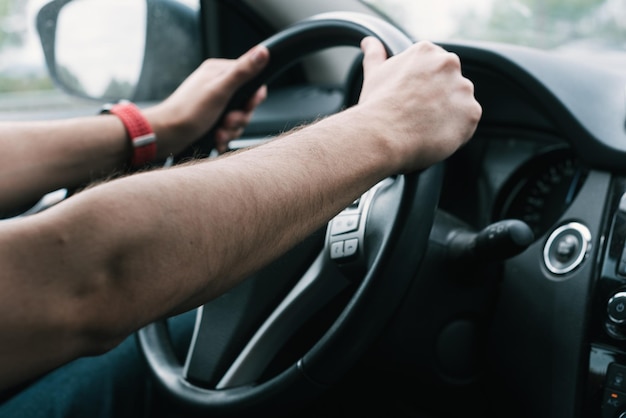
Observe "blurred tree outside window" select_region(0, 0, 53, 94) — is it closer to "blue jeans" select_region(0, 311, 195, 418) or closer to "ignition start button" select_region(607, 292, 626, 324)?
"blue jeans" select_region(0, 311, 195, 418)

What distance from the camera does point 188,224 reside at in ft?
1.90

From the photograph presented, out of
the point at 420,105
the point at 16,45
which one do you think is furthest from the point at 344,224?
the point at 16,45

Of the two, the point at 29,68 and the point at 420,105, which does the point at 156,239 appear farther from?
the point at 29,68

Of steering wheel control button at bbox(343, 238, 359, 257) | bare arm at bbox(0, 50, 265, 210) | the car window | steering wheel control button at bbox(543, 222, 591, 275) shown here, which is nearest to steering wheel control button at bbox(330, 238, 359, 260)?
steering wheel control button at bbox(343, 238, 359, 257)

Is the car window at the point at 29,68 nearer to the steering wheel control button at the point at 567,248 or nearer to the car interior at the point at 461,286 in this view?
the car interior at the point at 461,286

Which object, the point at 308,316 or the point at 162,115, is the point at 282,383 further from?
the point at 162,115

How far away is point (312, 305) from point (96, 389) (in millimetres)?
360

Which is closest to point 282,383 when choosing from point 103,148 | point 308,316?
point 308,316

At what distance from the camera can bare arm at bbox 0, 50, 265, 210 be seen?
112 cm

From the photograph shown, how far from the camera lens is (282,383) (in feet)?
2.61

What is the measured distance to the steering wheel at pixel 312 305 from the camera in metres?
0.75

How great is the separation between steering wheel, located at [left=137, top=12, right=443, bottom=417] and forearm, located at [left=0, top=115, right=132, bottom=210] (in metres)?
0.31

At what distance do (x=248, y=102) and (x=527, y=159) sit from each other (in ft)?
1.49

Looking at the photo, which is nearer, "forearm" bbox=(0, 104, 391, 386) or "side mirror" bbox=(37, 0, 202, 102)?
"forearm" bbox=(0, 104, 391, 386)
